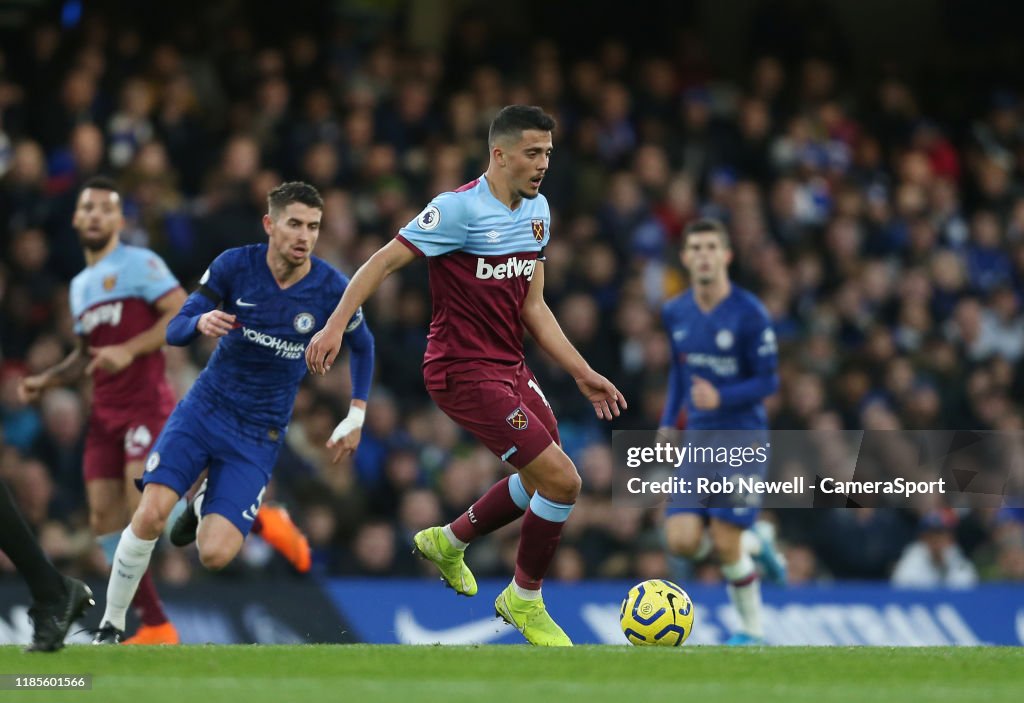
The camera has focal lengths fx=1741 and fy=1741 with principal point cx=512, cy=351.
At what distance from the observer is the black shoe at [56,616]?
6980 millimetres

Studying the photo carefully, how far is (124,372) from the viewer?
10.2m

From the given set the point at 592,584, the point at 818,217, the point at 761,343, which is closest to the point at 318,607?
the point at 592,584

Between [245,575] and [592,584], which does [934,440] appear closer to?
[592,584]

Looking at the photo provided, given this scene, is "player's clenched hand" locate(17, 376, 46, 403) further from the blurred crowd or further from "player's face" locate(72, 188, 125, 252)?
the blurred crowd

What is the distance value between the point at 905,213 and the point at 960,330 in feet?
4.84

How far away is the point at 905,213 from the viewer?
1759 cm

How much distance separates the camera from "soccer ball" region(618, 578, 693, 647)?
881cm

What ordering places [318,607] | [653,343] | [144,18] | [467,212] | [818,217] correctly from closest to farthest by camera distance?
[467,212] → [318,607] → [653,343] → [144,18] → [818,217]

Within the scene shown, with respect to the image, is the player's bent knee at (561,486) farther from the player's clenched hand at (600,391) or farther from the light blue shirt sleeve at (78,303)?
the light blue shirt sleeve at (78,303)

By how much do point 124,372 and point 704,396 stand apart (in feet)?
11.4

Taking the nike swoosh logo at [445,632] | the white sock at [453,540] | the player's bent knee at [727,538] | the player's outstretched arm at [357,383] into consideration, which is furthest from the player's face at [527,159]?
the nike swoosh logo at [445,632]

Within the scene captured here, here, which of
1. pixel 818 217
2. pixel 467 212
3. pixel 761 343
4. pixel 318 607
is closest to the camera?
pixel 467 212

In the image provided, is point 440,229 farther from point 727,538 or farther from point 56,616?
point 727,538

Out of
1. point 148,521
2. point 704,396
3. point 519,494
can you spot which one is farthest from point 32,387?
point 704,396
